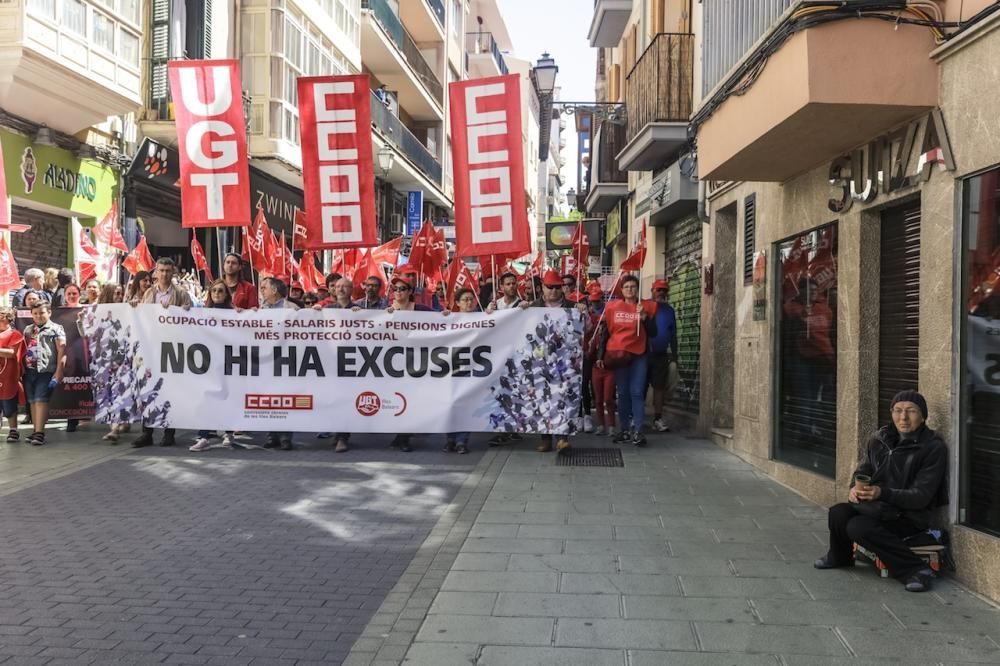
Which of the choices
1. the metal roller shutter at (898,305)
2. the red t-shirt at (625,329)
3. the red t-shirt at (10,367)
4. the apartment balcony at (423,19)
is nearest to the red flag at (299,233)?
the red t-shirt at (10,367)

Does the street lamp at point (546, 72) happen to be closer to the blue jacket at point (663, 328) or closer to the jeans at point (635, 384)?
the blue jacket at point (663, 328)

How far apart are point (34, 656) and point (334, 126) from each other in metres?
7.62

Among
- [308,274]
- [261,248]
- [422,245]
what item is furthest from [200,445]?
[308,274]

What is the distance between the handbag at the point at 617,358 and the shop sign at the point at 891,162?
3420 mm

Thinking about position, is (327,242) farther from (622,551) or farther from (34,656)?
(34,656)

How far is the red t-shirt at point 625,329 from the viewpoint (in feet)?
34.3

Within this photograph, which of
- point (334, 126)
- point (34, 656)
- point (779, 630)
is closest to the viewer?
point (34, 656)

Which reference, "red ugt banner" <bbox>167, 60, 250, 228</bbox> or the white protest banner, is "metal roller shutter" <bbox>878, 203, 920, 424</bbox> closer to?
the white protest banner

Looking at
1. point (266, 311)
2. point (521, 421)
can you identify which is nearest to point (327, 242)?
point (266, 311)

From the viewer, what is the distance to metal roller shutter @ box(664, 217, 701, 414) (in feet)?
42.3

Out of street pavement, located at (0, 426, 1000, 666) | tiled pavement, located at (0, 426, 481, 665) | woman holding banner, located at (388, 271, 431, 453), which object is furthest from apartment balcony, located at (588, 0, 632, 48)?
street pavement, located at (0, 426, 1000, 666)

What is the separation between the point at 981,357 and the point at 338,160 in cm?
744

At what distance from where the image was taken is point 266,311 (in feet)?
32.7

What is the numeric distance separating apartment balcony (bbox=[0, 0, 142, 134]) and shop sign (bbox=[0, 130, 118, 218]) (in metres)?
0.46
